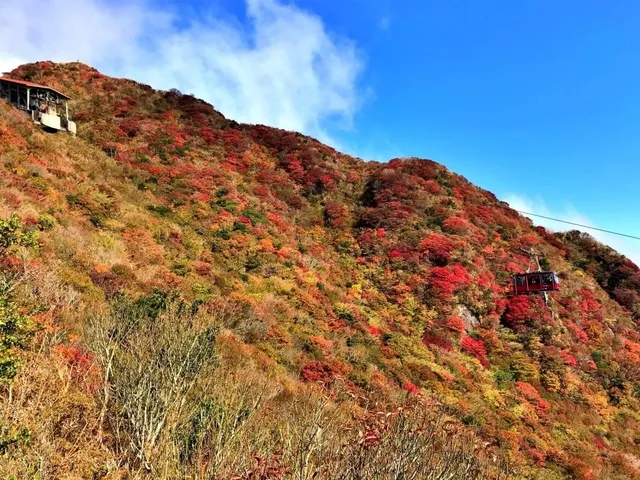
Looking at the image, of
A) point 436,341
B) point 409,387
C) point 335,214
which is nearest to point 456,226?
point 335,214

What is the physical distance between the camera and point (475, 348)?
32875mm

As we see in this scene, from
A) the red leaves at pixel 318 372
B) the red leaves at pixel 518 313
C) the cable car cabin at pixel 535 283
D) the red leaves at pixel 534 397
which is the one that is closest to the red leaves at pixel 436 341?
the red leaves at pixel 534 397

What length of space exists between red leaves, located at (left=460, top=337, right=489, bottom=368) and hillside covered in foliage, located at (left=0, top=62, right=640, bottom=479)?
223 millimetres

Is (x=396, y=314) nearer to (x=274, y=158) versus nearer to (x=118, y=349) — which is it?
(x=118, y=349)

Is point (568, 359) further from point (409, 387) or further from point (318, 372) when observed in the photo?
point (318, 372)

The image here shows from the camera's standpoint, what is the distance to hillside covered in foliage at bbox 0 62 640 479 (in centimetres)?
874

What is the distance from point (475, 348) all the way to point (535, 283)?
8071 millimetres

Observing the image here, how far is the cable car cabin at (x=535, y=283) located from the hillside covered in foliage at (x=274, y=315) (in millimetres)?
2506

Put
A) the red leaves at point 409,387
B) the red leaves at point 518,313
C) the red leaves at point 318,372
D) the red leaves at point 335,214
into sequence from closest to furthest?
the red leaves at point 318,372 < the red leaves at point 409,387 < the red leaves at point 518,313 < the red leaves at point 335,214

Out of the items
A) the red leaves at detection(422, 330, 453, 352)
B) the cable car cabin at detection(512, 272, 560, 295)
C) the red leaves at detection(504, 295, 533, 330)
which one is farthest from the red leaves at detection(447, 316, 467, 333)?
the cable car cabin at detection(512, 272, 560, 295)

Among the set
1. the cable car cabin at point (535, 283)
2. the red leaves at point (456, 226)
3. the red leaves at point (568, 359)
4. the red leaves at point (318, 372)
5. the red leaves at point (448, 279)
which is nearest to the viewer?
the red leaves at point (318, 372)

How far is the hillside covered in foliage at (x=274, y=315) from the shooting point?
8.74 metres

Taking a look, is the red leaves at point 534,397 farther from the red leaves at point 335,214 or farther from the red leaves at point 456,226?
the red leaves at point 335,214

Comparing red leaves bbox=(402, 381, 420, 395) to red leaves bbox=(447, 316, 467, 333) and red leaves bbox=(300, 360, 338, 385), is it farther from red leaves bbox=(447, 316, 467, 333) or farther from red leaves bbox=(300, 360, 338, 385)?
red leaves bbox=(447, 316, 467, 333)
